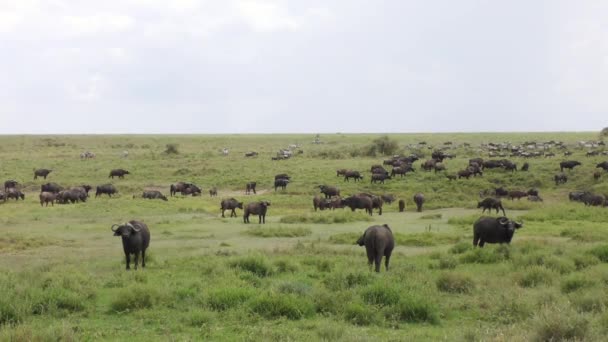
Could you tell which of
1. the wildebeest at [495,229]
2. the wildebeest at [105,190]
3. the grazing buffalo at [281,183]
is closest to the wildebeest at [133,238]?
the wildebeest at [495,229]

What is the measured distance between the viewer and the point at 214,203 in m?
37.8

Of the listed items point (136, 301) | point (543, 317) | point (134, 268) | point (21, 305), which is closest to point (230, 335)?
point (136, 301)

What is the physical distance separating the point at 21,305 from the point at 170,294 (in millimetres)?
2827

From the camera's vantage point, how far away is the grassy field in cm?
1016

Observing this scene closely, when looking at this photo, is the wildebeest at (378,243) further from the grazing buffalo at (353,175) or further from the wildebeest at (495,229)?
the grazing buffalo at (353,175)

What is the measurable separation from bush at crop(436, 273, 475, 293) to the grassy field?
3 centimetres

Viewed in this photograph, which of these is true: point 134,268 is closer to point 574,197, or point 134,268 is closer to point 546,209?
point 546,209

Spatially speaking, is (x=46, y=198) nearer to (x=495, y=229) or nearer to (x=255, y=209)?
(x=255, y=209)

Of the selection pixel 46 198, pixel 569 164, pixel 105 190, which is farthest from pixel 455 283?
pixel 569 164

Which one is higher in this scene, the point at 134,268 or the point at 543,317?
the point at 543,317

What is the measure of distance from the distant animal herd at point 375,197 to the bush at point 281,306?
4059 mm

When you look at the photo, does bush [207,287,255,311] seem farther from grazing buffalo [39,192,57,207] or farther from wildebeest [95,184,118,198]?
wildebeest [95,184,118,198]

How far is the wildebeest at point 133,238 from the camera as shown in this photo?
16484mm

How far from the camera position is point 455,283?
13477 mm
